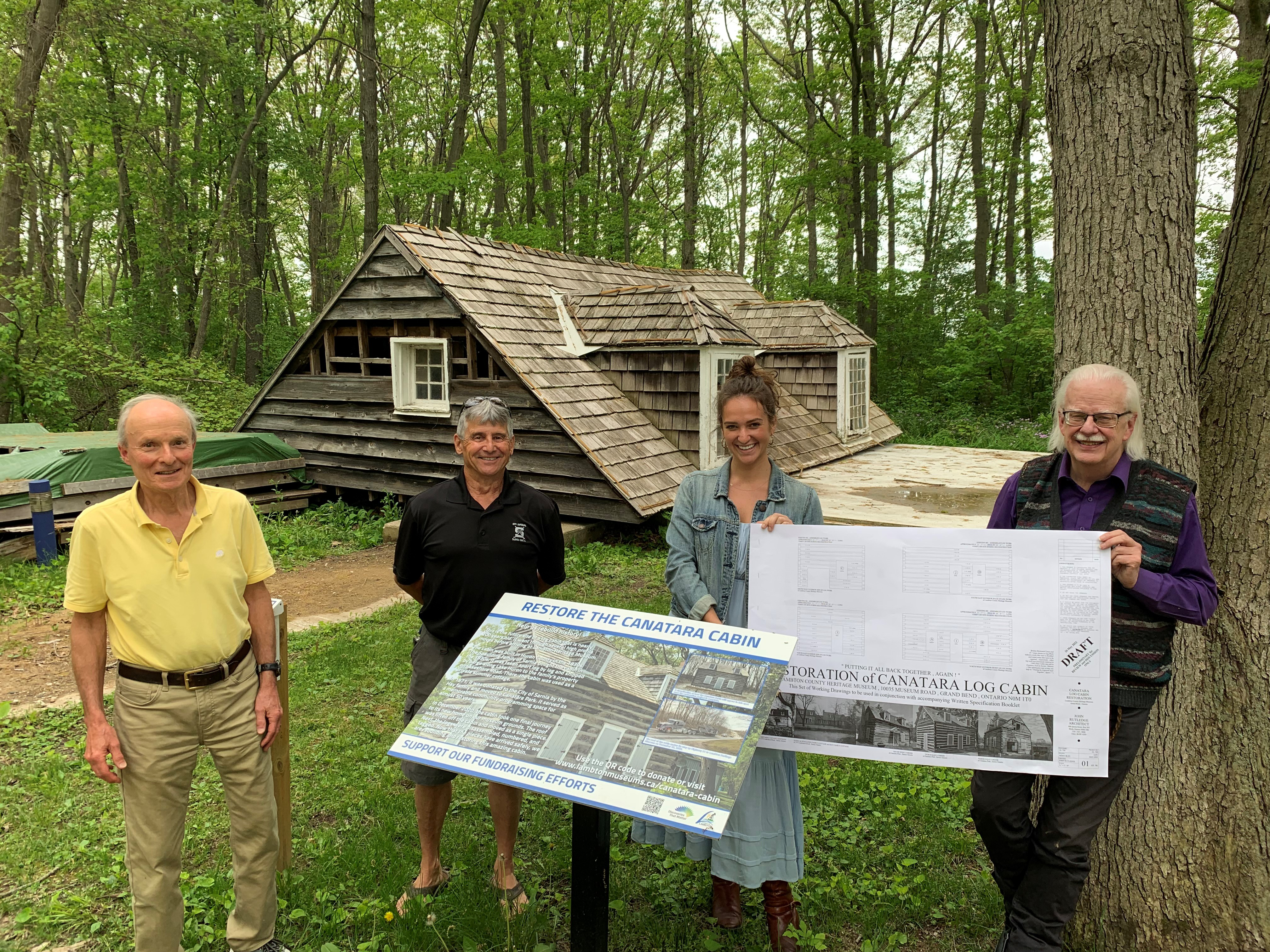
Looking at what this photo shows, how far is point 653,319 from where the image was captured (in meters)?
10.6

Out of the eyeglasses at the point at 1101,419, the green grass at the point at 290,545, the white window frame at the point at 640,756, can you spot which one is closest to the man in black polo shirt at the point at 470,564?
the white window frame at the point at 640,756

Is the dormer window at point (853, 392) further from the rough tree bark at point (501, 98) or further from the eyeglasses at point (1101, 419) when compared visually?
the eyeglasses at point (1101, 419)

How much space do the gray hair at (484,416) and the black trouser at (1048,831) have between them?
2.12 m

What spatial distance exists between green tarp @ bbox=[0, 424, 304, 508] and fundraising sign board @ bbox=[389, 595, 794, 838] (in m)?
7.16

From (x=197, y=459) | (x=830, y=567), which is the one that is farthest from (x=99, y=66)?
(x=830, y=567)

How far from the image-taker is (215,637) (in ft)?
9.06

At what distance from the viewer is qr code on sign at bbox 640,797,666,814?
1922 mm

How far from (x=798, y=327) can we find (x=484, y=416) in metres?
12.0

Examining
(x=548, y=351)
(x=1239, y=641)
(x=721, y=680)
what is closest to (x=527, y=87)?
(x=548, y=351)

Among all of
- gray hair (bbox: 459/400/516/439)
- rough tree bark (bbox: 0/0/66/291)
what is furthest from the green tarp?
gray hair (bbox: 459/400/516/439)

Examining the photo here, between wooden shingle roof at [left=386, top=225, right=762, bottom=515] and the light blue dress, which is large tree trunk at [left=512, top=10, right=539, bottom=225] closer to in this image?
wooden shingle roof at [left=386, top=225, right=762, bottom=515]

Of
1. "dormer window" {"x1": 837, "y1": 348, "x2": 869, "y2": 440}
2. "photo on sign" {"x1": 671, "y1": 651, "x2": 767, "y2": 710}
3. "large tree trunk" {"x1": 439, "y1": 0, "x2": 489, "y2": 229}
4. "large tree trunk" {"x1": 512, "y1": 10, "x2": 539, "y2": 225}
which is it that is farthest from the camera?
"large tree trunk" {"x1": 512, "y1": 10, "x2": 539, "y2": 225}

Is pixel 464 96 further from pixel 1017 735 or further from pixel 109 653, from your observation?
pixel 1017 735

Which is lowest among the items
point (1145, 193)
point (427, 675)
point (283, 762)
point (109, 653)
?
point (109, 653)
